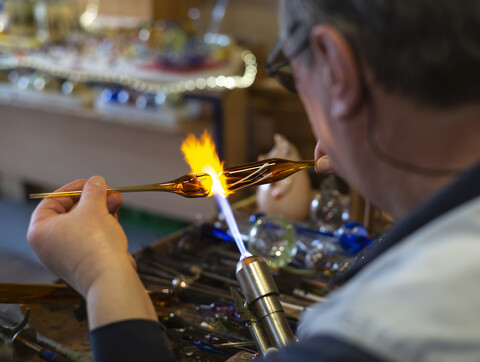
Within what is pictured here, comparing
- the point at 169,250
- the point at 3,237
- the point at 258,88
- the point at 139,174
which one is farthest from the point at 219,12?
the point at 169,250

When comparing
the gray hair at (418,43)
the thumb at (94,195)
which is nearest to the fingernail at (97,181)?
the thumb at (94,195)

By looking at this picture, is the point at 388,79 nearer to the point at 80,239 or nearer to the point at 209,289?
the point at 80,239

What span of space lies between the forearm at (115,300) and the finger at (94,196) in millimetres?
101

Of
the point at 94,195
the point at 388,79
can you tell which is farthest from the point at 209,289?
the point at 388,79

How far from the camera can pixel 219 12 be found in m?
3.71

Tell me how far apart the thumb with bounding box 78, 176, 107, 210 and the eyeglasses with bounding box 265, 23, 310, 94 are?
25cm

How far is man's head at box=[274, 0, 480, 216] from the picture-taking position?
41 centimetres

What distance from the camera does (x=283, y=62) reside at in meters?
0.58

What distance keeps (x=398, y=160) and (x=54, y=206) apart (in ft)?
1.39

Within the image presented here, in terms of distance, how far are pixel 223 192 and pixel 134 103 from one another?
207cm

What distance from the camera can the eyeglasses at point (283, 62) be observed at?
50 centimetres

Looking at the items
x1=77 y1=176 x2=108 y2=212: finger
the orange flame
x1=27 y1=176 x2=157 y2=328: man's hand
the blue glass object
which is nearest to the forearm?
x1=27 y1=176 x2=157 y2=328: man's hand

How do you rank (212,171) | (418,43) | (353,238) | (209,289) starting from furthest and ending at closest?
1. (353,238)
2. (209,289)
3. (212,171)
4. (418,43)

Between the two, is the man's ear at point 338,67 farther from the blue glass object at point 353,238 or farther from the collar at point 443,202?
the blue glass object at point 353,238
